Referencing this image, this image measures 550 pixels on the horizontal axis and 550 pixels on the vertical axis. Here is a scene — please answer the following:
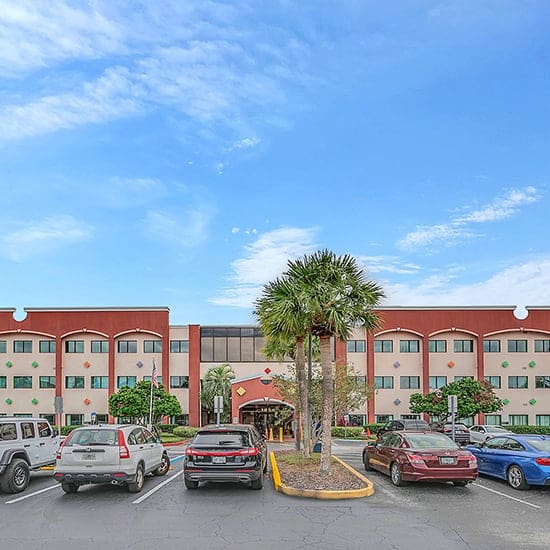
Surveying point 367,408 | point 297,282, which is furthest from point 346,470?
point 367,408

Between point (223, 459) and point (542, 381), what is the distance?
136 ft

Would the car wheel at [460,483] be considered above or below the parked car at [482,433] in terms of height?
above

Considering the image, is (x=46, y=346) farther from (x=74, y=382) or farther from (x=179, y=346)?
(x=179, y=346)

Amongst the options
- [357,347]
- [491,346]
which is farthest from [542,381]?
[357,347]

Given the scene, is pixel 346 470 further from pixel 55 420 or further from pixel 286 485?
pixel 55 420

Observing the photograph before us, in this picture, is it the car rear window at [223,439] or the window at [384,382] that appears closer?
the car rear window at [223,439]

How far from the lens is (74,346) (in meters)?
52.2

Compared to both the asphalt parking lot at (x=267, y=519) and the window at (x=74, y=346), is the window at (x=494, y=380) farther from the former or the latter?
the asphalt parking lot at (x=267, y=519)

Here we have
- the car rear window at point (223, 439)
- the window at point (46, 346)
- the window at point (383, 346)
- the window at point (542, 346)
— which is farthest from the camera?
the window at point (46, 346)

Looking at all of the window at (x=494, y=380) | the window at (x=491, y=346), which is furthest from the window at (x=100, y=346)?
the window at (x=494, y=380)

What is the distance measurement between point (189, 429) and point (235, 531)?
3573 centimetres

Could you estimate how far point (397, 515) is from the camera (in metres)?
13.1

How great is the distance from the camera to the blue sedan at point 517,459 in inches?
632

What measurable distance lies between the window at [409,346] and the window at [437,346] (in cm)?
96
